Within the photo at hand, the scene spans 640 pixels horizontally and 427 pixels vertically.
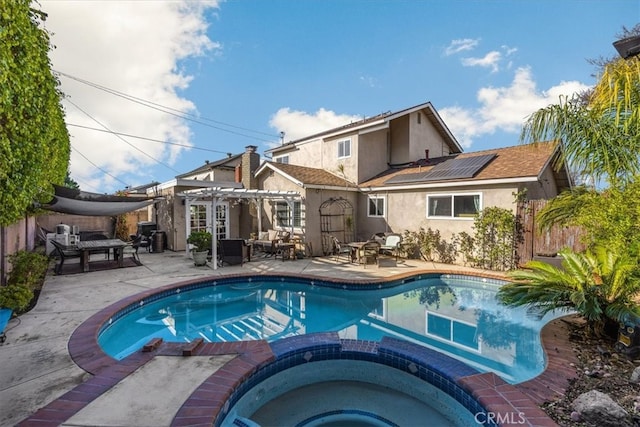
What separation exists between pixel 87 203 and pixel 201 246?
4249 mm

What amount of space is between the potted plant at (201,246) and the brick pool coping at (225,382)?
6.25m

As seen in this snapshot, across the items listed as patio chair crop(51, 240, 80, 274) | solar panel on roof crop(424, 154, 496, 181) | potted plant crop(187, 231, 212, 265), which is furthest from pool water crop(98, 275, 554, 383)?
patio chair crop(51, 240, 80, 274)

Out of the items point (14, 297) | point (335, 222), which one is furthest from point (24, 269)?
point (335, 222)

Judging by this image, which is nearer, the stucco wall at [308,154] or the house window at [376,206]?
the house window at [376,206]

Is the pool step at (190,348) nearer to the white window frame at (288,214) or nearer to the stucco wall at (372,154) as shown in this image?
the white window frame at (288,214)

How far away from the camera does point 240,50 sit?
1866 centimetres

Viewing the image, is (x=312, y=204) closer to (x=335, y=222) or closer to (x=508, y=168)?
(x=335, y=222)

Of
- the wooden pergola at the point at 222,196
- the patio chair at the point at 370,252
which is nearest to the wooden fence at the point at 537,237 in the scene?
the patio chair at the point at 370,252

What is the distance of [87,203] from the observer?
10.8 metres

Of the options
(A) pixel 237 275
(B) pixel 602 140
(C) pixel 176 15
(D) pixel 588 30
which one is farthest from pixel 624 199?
(C) pixel 176 15

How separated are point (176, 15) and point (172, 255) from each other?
10.8 meters

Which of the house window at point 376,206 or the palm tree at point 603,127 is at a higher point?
the palm tree at point 603,127

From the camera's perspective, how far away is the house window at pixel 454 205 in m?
12.6

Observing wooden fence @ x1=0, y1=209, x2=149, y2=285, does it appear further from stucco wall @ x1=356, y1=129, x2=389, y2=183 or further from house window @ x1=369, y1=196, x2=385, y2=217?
stucco wall @ x1=356, y1=129, x2=389, y2=183
